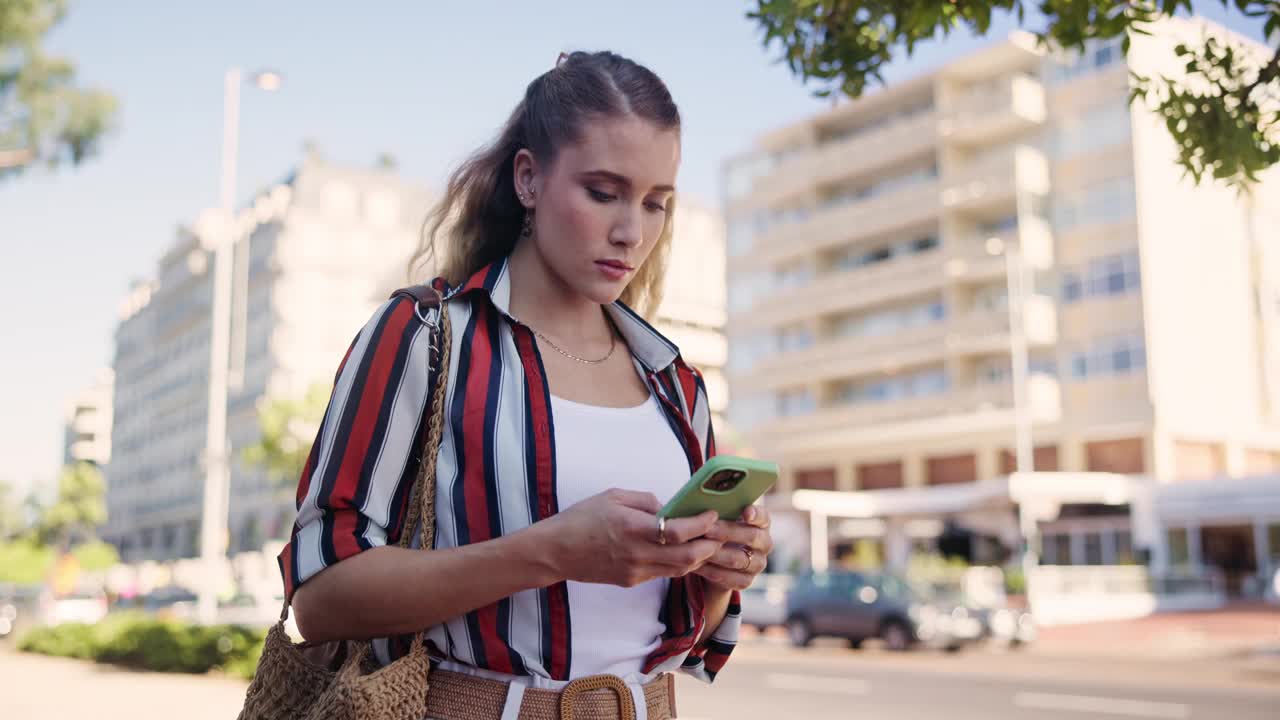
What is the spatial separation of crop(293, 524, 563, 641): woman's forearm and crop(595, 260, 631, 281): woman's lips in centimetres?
50

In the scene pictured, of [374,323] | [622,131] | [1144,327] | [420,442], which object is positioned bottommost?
[420,442]

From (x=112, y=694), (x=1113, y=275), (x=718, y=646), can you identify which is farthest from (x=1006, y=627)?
(x=718, y=646)

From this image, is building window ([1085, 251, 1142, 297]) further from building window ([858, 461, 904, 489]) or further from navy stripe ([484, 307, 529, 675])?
navy stripe ([484, 307, 529, 675])

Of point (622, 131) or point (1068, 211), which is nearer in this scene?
point (622, 131)

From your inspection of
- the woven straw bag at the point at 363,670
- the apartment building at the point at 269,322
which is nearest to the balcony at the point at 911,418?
the apartment building at the point at 269,322

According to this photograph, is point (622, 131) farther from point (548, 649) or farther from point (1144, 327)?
point (1144, 327)

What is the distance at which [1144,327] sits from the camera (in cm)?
3784

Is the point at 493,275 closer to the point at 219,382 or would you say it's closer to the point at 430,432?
the point at 430,432

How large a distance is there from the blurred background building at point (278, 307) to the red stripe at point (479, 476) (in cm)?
6151

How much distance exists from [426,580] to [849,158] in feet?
157

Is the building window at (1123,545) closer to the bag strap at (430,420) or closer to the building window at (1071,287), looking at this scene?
the building window at (1071,287)

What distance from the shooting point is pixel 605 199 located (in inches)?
77.8

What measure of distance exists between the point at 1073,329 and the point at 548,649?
134 feet

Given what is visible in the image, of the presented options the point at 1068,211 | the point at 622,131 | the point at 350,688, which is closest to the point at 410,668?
the point at 350,688
